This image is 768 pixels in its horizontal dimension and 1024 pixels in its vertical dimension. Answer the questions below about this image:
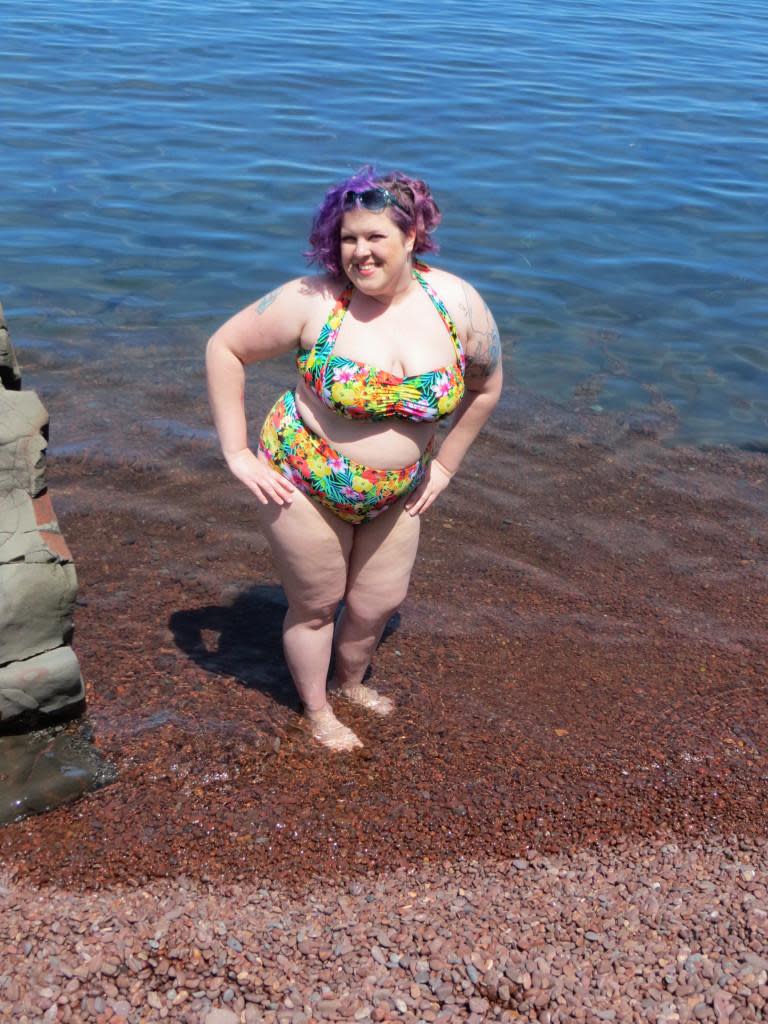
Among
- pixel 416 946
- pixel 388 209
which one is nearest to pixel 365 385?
pixel 388 209

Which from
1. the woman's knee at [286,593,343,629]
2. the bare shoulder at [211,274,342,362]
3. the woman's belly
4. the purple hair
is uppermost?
the purple hair

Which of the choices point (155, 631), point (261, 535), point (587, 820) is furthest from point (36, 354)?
point (587, 820)

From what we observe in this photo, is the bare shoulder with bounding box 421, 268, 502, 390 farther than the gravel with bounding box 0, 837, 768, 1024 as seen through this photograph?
Yes

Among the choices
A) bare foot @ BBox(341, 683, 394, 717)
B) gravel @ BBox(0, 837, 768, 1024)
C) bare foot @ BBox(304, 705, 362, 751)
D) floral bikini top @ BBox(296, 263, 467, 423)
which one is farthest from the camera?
bare foot @ BBox(341, 683, 394, 717)

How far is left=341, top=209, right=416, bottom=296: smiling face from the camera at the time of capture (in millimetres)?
3568

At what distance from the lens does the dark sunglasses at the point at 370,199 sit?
3557 mm

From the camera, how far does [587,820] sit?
4059mm

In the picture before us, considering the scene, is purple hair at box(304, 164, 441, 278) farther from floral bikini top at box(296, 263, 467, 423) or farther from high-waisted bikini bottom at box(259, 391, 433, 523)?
high-waisted bikini bottom at box(259, 391, 433, 523)

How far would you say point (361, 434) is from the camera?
383 centimetres

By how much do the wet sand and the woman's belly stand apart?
1221 mm

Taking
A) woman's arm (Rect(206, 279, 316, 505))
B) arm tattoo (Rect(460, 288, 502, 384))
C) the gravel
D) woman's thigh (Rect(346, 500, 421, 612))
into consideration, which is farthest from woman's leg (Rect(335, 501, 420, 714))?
the gravel

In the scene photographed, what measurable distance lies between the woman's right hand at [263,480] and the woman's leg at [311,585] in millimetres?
45

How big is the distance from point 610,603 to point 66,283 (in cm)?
573

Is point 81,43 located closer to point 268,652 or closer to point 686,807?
point 268,652
